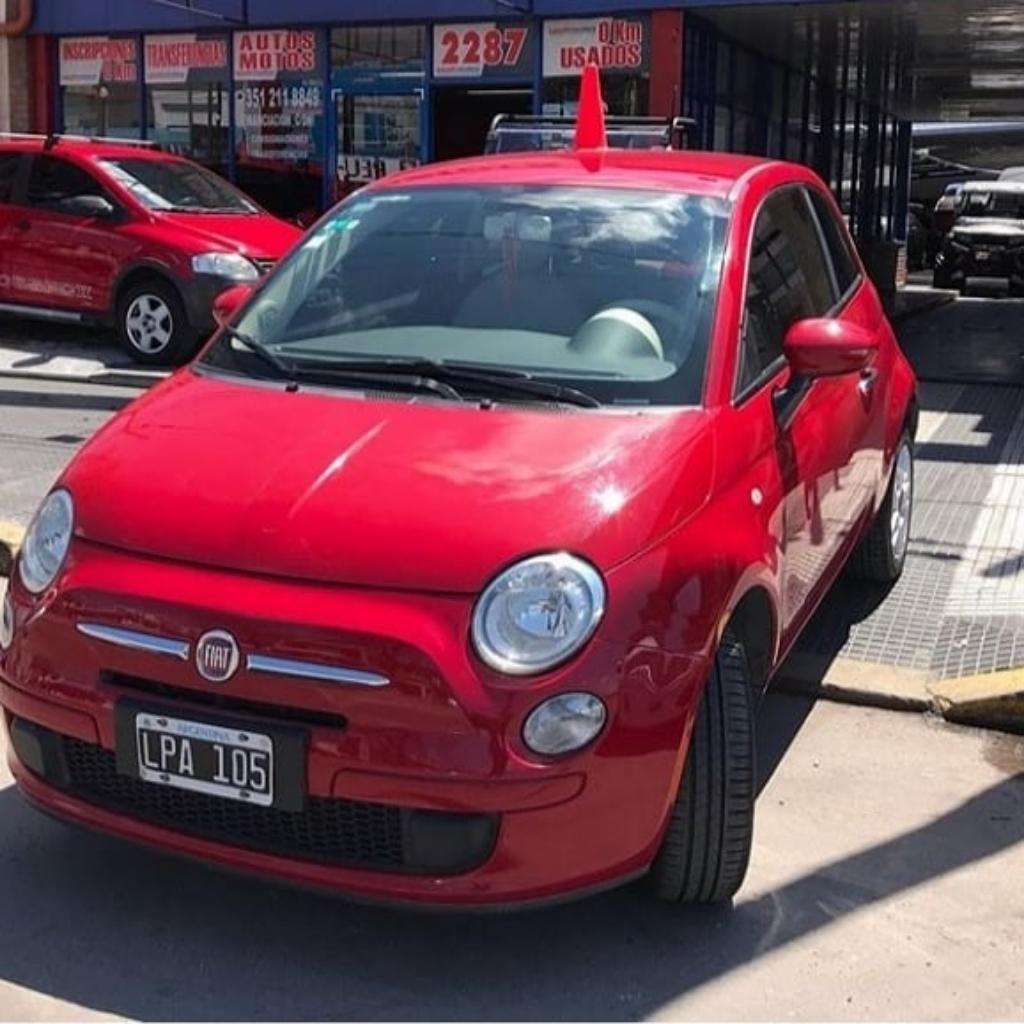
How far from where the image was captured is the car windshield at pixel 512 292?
3.78 m

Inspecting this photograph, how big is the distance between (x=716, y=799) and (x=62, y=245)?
9.74 m

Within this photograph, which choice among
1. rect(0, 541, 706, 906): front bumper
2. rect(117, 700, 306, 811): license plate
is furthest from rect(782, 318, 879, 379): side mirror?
rect(117, 700, 306, 811): license plate

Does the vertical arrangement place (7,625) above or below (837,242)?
below

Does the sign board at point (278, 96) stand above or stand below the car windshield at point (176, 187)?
above

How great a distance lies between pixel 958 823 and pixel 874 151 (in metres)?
19.0

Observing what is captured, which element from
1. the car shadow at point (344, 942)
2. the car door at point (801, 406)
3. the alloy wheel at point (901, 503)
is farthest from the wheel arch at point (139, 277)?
the car shadow at point (344, 942)

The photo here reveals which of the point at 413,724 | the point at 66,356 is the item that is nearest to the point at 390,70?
the point at 66,356

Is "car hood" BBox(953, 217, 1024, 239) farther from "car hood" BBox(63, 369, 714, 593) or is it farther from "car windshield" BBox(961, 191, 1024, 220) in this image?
"car hood" BBox(63, 369, 714, 593)

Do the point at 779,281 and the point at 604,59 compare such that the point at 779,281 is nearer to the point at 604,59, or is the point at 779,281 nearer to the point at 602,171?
the point at 602,171

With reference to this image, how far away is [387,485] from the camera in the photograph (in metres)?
3.20

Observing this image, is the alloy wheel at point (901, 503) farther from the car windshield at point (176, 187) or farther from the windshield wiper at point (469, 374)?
the car windshield at point (176, 187)

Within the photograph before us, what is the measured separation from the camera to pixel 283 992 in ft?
10.2

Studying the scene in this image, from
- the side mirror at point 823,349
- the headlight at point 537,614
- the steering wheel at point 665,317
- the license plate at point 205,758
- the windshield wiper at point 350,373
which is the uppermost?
the steering wheel at point 665,317

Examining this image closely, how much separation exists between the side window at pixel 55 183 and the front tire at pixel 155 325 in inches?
40.2
